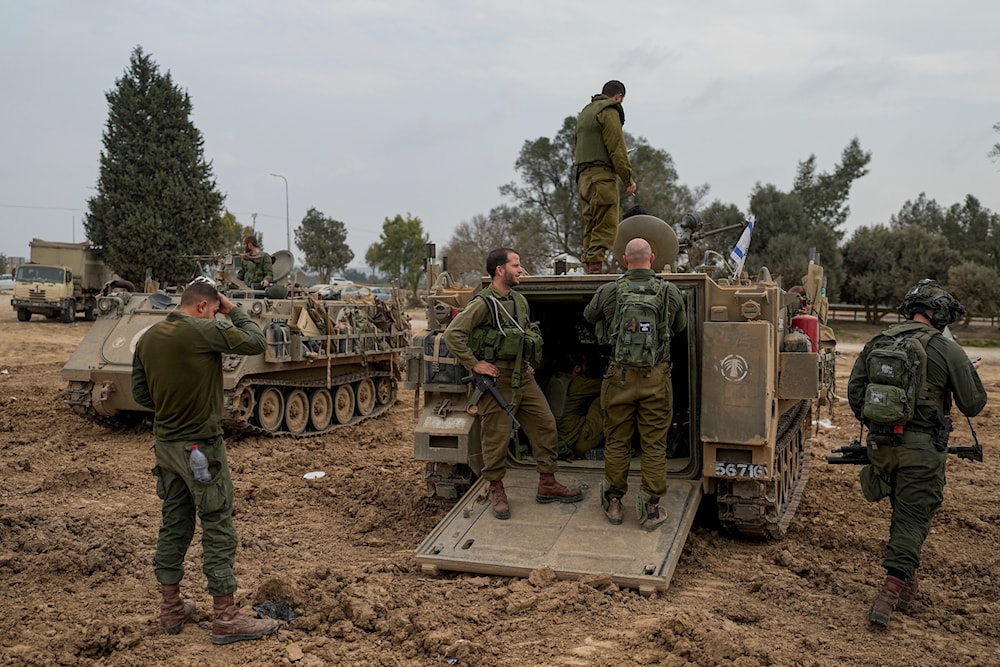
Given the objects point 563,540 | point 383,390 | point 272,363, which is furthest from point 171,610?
point 383,390

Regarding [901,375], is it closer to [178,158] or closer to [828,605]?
[828,605]

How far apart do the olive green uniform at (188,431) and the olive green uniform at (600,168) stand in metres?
3.66

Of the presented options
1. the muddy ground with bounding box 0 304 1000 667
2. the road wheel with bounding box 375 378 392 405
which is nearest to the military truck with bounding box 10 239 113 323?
the road wheel with bounding box 375 378 392 405

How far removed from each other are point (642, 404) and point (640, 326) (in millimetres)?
512

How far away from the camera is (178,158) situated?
3434cm

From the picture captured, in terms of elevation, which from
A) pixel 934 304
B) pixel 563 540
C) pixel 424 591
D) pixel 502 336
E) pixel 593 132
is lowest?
pixel 424 591

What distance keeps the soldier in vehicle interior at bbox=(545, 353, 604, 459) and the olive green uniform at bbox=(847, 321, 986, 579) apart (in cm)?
241

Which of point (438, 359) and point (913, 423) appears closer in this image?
point (913, 423)

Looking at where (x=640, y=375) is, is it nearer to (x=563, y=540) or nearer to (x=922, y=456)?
(x=563, y=540)

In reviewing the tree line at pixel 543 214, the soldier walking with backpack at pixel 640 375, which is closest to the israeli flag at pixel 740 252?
the soldier walking with backpack at pixel 640 375

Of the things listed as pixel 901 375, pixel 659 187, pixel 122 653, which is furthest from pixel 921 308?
pixel 659 187

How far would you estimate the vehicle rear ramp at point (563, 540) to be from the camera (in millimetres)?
5195

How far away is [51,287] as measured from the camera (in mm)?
27531

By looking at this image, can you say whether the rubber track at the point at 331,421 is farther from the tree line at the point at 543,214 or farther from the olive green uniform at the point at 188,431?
the tree line at the point at 543,214
